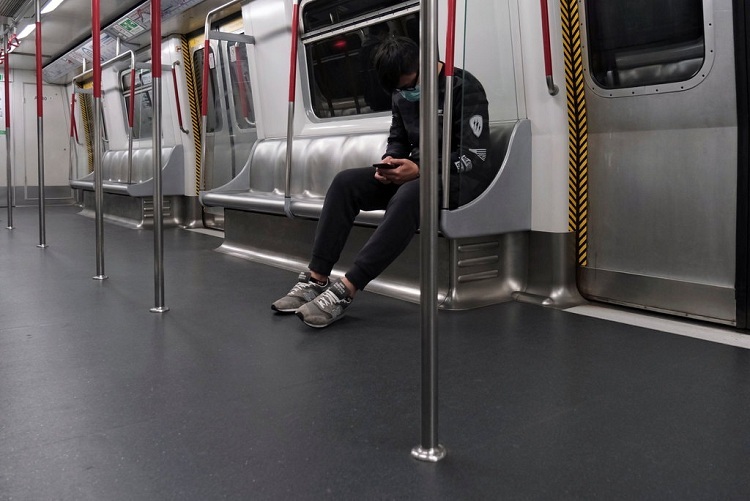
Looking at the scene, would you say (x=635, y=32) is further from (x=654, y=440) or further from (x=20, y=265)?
(x=20, y=265)

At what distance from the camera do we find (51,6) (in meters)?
7.89

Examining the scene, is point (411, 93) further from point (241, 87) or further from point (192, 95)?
point (192, 95)

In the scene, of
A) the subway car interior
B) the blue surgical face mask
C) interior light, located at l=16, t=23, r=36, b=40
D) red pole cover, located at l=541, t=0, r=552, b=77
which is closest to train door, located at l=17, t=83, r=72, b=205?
interior light, located at l=16, t=23, r=36, b=40

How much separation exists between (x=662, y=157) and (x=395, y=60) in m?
1.24

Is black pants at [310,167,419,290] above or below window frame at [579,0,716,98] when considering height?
below

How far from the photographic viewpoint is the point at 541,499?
49.4 inches

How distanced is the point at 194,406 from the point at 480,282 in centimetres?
177

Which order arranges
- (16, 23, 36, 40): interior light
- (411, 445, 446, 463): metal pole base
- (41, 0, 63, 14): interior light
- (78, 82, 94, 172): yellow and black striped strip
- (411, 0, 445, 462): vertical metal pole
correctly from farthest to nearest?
(78, 82, 94, 172): yellow and black striped strip
(16, 23, 36, 40): interior light
(41, 0, 63, 14): interior light
(411, 445, 446, 463): metal pole base
(411, 0, 445, 462): vertical metal pole

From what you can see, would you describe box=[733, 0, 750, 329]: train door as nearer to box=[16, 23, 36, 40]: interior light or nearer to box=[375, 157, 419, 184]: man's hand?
box=[375, 157, 419, 184]: man's hand

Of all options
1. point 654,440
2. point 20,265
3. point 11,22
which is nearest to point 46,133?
point 11,22

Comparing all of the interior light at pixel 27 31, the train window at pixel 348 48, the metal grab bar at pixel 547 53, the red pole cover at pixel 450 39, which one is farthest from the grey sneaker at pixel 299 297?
the interior light at pixel 27 31

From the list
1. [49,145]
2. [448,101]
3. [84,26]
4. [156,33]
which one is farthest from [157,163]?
[49,145]

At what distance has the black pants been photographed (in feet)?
8.78

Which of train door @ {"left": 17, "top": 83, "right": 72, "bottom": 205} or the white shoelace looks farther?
train door @ {"left": 17, "top": 83, "right": 72, "bottom": 205}
